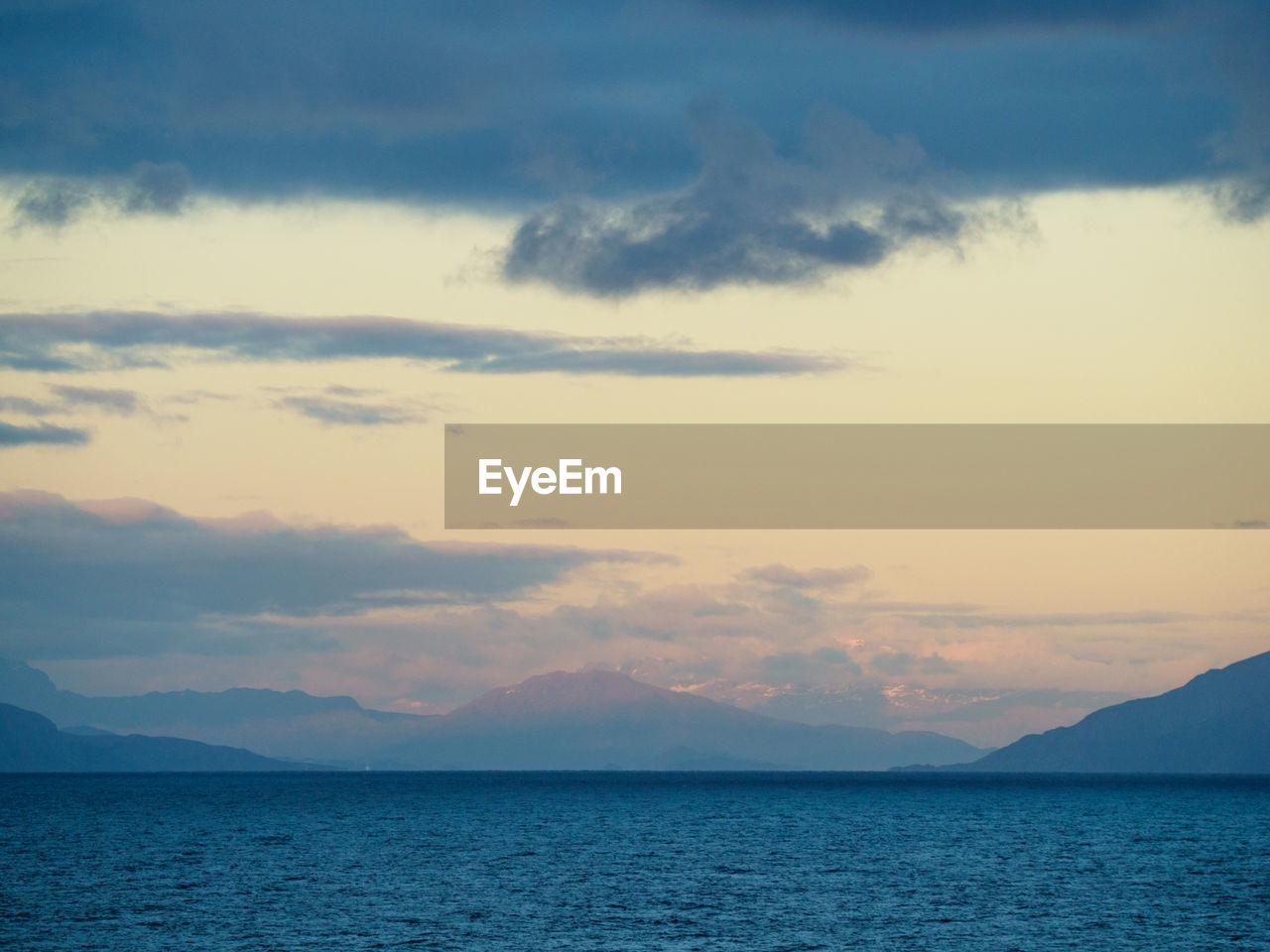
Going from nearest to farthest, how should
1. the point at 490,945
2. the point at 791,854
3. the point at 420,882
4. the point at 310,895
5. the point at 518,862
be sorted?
the point at 490,945 < the point at 310,895 < the point at 420,882 < the point at 518,862 < the point at 791,854

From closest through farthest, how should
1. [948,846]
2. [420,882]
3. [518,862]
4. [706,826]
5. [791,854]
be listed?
[420,882]
[518,862]
[791,854]
[948,846]
[706,826]

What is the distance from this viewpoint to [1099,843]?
15500 centimetres

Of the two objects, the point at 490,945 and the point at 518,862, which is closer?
the point at 490,945

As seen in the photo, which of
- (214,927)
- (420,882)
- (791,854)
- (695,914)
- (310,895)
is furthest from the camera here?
(791,854)

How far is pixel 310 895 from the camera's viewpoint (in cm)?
9906

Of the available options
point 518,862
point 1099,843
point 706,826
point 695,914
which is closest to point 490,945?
point 695,914

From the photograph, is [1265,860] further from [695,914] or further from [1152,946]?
[695,914]

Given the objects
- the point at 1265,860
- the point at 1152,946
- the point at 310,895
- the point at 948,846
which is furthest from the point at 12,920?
the point at 1265,860

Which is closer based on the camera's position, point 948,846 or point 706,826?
point 948,846

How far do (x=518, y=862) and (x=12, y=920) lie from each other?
49.7m

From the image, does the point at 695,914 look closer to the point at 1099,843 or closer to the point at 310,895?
the point at 310,895

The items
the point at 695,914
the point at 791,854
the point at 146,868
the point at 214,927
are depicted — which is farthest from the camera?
the point at 791,854

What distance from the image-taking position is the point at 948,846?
151 metres

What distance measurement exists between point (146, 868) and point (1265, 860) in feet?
328
